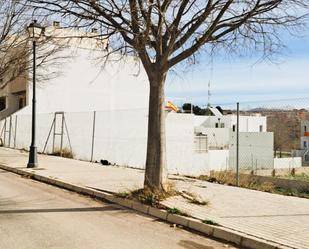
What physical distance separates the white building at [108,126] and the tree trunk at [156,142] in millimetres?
9918

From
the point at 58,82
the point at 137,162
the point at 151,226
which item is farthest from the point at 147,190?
the point at 58,82

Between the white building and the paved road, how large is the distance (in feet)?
36.2

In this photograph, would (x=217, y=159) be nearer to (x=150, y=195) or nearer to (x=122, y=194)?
(x=122, y=194)

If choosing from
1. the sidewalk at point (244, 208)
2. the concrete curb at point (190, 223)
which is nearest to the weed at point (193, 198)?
the sidewalk at point (244, 208)

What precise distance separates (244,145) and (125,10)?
122ft

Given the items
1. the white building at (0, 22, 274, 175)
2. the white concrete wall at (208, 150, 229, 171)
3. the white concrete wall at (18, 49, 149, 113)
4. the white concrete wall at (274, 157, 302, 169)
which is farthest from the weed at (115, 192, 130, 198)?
the white concrete wall at (274, 157, 302, 169)

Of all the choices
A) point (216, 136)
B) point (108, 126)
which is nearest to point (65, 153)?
point (108, 126)

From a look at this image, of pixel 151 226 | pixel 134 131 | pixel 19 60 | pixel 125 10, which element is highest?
pixel 19 60

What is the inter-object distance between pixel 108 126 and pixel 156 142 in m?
19.6

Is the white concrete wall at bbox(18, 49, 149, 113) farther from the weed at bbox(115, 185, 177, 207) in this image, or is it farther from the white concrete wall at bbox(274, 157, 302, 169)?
the weed at bbox(115, 185, 177, 207)

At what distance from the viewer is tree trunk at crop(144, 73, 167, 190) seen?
32.5 ft

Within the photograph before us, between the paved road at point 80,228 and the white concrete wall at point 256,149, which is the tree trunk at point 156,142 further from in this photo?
the white concrete wall at point 256,149

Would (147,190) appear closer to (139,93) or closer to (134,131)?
(134,131)

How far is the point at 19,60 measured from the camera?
1150 inches
